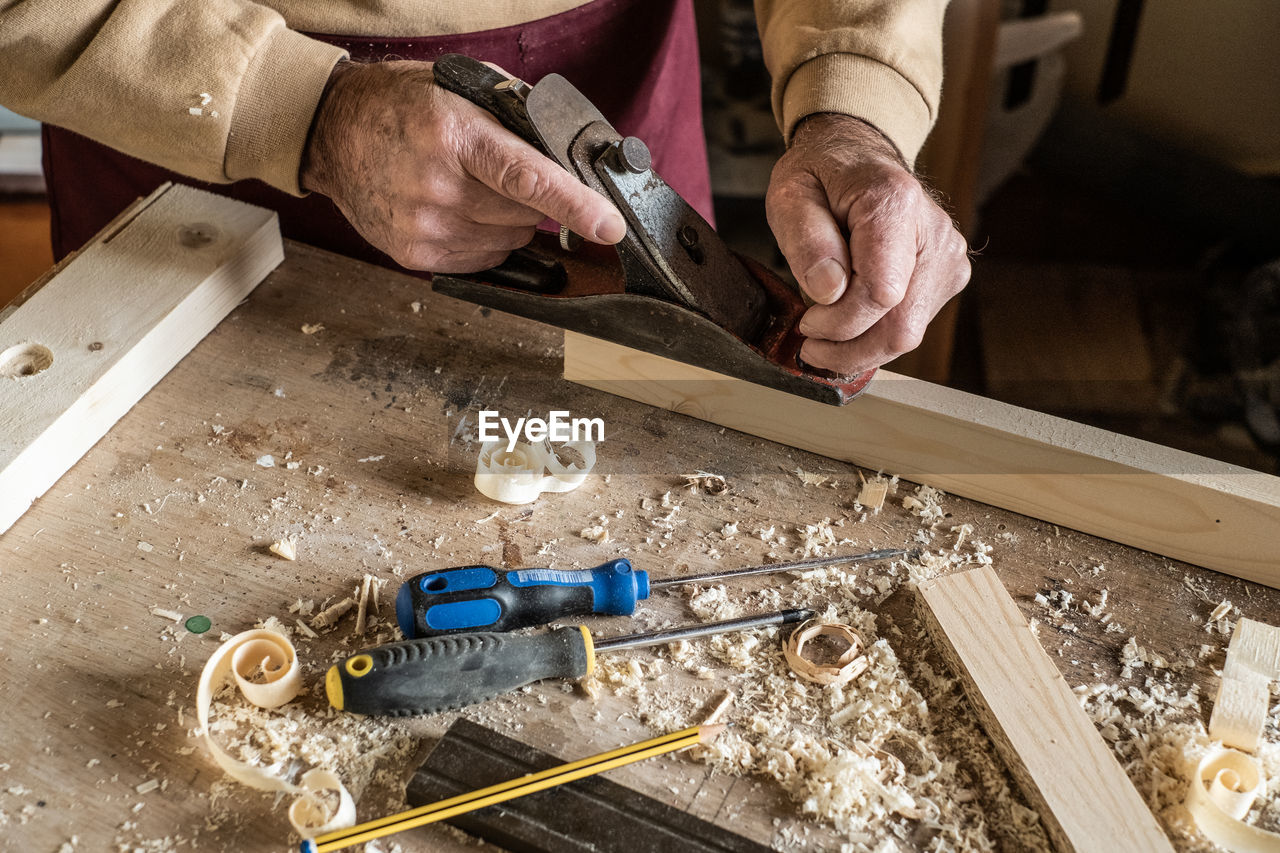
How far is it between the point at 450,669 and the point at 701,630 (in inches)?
10.6

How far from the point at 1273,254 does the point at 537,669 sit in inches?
108

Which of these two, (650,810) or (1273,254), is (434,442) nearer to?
(650,810)

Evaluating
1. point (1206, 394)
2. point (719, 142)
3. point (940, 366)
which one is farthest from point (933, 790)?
point (719, 142)

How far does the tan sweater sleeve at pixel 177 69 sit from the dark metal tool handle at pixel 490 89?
198 mm

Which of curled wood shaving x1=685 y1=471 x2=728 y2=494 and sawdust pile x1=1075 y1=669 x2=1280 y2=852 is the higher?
curled wood shaving x1=685 y1=471 x2=728 y2=494

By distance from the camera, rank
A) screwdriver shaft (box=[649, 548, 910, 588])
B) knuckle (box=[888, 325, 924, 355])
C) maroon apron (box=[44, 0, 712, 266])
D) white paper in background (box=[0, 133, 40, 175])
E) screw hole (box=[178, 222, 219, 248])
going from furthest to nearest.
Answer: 1. white paper in background (box=[0, 133, 40, 175])
2. maroon apron (box=[44, 0, 712, 266])
3. screw hole (box=[178, 222, 219, 248])
4. knuckle (box=[888, 325, 924, 355])
5. screwdriver shaft (box=[649, 548, 910, 588])

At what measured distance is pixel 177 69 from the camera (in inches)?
49.4

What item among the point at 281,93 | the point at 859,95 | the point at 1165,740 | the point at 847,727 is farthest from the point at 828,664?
the point at 281,93

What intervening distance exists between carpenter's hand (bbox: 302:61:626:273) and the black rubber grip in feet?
1.63

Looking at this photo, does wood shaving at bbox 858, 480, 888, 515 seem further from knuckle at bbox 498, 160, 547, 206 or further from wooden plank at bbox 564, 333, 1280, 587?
knuckle at bbox 498, 160, 547, 206

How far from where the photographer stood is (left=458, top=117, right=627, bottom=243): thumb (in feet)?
3.87

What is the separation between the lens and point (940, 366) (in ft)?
8.86

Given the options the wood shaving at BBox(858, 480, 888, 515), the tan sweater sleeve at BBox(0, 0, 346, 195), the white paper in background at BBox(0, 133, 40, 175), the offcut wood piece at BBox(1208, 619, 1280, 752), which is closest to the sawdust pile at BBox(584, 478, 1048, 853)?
the wood shaving at BBox(858, 480, 888, 515)

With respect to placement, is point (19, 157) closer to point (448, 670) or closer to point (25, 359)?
point (25, 359)
